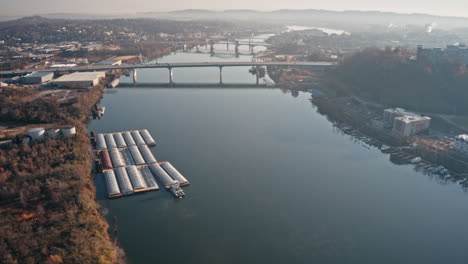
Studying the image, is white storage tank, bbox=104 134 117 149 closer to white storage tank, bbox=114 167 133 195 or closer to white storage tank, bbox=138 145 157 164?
white storage tank, bbox=138 145 157 164

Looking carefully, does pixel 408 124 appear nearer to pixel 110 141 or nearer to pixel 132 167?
pixel 132 167

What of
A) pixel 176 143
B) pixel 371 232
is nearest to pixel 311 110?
pixel 176 143

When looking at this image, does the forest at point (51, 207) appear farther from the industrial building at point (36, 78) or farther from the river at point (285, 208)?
the industrial building at point (36, 78)

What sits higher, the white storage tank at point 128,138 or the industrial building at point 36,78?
the industrial building at point 36,78

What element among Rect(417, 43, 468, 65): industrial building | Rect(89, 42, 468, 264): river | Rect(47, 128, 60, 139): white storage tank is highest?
Rect(417, 43, 468, 65): industrial building

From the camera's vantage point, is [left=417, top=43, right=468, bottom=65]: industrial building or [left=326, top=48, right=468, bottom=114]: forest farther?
[left=417, top=43, right=468, bottom=65]: industrial building

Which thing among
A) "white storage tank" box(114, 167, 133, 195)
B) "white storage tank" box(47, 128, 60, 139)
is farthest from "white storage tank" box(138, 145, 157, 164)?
"white storage tank" box(47, 128, 60, 139)

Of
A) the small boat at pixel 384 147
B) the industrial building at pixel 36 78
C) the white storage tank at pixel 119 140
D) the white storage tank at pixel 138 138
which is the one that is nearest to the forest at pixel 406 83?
the small boat at pixel 384 147
